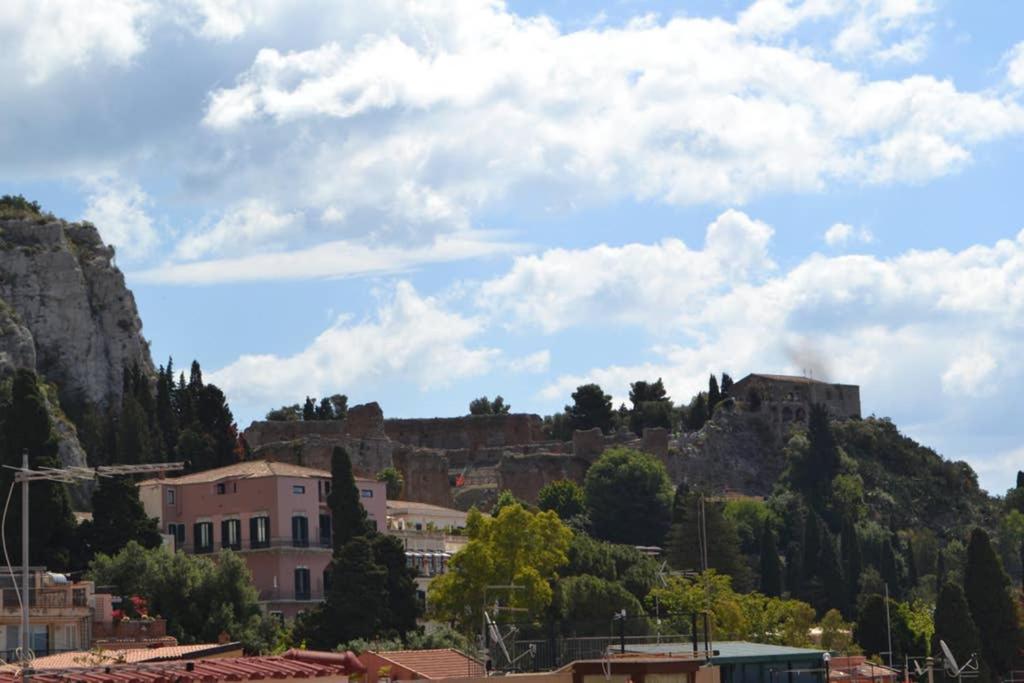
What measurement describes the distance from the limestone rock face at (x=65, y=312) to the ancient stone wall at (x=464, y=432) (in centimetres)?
3704

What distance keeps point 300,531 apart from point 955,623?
89.1ft

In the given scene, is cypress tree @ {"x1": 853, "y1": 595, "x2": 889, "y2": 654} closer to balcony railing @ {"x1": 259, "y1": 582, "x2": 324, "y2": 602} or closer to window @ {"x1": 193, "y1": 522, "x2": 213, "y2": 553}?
balcony railing @ {"x1": 259, "y1": 582, "x2": 324, "y2": 602}

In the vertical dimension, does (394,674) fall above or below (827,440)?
below

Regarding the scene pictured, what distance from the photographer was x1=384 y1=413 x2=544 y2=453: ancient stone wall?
159125mm

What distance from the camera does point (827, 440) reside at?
15888cm

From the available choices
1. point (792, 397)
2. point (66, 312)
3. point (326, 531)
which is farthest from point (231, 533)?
point (792, 397)

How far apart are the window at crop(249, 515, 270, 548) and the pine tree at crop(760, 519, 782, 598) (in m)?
39.0

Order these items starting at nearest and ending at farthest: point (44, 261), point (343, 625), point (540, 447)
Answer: point (343, 625), point (44, 261), point (540, 447)

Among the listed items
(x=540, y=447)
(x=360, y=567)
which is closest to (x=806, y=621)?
(x=360, y=567)

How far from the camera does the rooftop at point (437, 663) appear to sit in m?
44.7

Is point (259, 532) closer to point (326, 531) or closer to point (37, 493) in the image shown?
point (326, 531)

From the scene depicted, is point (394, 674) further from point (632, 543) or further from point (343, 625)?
point (632, 543)

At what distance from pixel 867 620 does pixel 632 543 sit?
4149cm

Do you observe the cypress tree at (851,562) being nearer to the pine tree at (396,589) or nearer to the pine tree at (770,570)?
the pine tree at (770,570)
